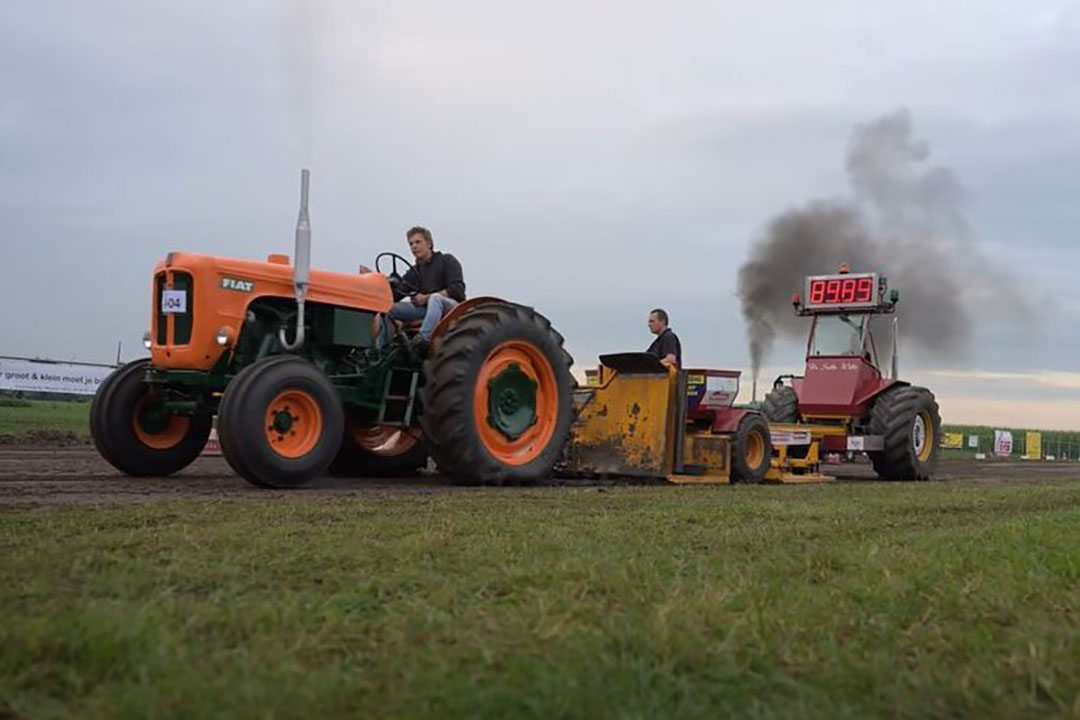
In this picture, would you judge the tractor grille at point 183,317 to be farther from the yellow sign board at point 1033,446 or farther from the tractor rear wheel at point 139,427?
the yellow sign board at point 1033,446

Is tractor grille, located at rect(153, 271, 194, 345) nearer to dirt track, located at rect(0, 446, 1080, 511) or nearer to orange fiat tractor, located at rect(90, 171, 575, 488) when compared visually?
orange fiat tractor, located at rect(90, 171, 575, 488)

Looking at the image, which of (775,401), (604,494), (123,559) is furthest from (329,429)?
(775,401)

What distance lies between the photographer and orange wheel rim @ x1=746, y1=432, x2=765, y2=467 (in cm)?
1102

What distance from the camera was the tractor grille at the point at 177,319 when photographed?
777 cm

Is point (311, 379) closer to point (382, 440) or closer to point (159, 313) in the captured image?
point (159, 313)

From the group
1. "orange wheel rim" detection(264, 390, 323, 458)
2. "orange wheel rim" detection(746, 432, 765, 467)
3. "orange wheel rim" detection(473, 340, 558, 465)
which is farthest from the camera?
"orange wheel rim" detection(746, 432, 765, 467)

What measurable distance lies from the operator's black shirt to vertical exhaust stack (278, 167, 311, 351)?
440 centimetres

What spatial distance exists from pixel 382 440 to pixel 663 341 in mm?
3136

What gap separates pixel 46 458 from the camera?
10.3 metres

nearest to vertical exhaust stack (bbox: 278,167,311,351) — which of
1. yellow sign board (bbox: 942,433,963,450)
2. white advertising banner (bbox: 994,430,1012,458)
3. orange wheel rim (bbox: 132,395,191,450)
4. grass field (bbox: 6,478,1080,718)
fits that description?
orange wheel rim (bbox: 132,395,191,450)

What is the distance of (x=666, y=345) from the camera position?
11.2 m

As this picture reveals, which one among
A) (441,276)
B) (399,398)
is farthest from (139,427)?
(441,276)

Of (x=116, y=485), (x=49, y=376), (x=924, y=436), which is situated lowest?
(x=116, y=485)

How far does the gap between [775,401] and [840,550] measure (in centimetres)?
926
